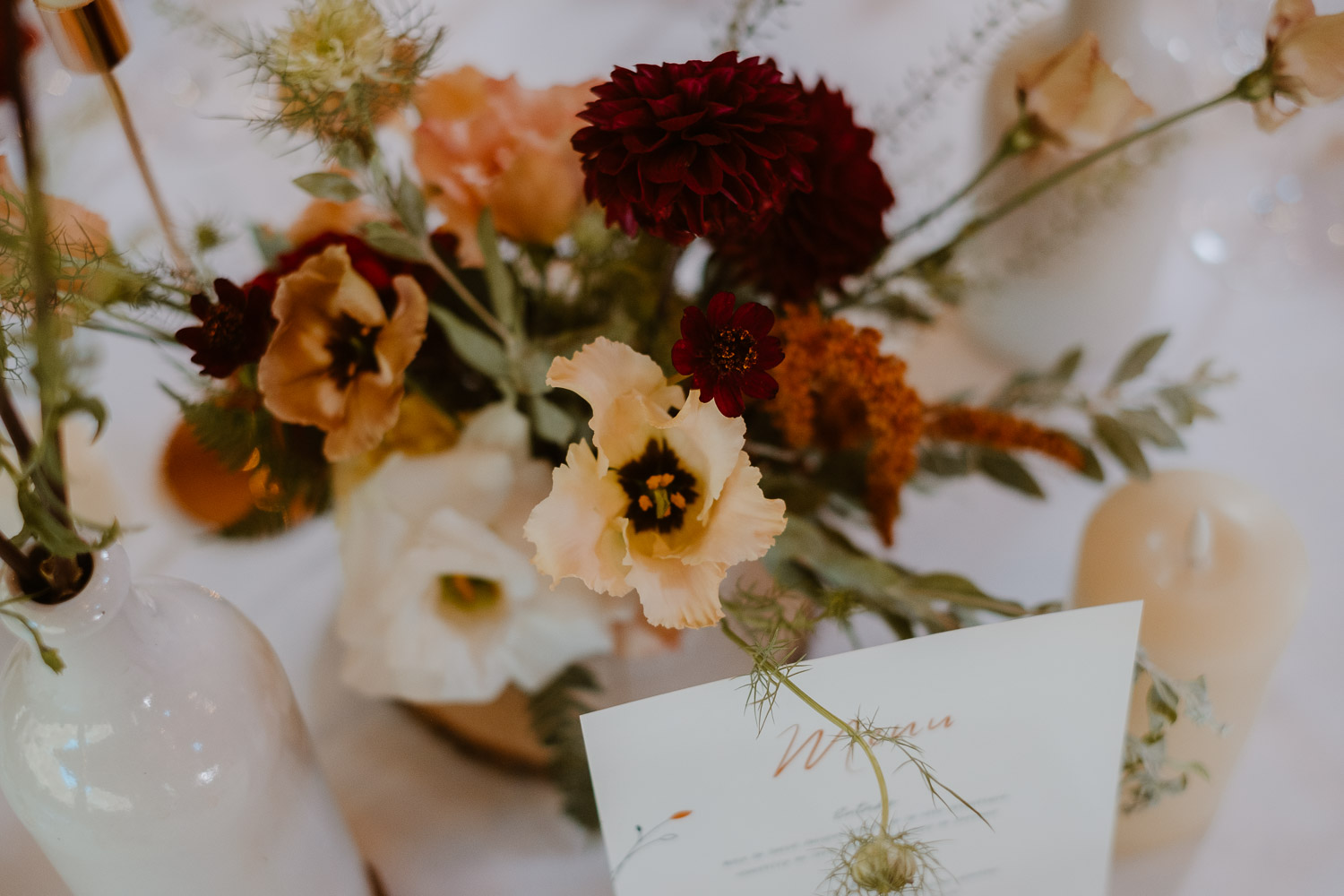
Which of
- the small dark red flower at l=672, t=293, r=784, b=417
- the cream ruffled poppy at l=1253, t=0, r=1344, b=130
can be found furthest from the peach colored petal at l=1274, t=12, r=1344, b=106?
the small dark red flower at l=672, t=293, r=784, b=417

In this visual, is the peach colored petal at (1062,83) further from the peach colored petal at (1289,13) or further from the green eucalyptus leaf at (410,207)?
the green eucalyptus leaf at (410,207)

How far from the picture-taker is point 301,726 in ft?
1.02

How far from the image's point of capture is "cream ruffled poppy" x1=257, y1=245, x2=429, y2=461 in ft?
0.97

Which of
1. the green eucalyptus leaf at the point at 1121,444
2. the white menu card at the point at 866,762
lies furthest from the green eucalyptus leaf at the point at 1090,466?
the white menu card at the point at 866,762

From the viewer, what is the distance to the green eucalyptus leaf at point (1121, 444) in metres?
0.38

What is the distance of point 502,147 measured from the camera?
1.14ft

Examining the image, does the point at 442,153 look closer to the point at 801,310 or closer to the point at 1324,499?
the point at 801,310

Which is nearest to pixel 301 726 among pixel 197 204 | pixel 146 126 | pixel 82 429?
pixel 82 429

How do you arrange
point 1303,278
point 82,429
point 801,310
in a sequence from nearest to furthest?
point 801,310
point 82,429
point 1303,278

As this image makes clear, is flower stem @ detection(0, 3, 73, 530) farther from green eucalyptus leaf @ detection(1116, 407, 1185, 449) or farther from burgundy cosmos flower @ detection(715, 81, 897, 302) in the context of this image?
green eucalyptus leaf @ detection(1116, 407, 1185, 449)

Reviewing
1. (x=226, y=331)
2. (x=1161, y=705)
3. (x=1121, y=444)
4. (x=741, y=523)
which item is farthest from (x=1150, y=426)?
(x=226, y=331)

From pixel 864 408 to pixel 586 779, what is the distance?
18 cm

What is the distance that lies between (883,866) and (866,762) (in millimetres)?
30

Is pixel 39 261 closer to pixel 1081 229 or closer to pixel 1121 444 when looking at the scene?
pixel 1121 444
